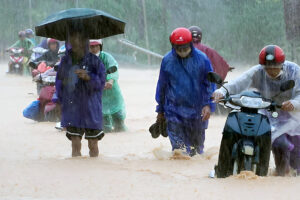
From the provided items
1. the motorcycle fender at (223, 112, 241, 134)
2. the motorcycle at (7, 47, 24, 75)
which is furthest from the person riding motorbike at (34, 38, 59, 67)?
the motorcycle at (7, 47, 24, 75)

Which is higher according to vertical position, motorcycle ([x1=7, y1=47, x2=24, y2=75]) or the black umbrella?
the black umbrella

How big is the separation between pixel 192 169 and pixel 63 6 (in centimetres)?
4389

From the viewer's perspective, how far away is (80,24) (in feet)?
28.9

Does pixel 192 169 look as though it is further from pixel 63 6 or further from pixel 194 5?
pixel 63 6

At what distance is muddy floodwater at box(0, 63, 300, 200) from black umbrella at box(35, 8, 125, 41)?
1.52 metres

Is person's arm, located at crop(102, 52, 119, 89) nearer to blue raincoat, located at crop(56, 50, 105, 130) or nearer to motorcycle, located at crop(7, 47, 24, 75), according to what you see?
blue raincoat, located at crop(56, 50, 105, 130)

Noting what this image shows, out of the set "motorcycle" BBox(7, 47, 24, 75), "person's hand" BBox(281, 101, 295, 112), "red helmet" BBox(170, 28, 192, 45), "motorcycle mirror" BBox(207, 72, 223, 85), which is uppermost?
"red helmet" BBox(170, 28, 192, 45)

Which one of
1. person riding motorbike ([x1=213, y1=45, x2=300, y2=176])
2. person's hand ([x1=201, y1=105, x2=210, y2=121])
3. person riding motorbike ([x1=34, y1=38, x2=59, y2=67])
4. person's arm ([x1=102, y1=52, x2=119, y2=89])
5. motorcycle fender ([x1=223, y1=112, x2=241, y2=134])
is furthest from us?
person riding motorbike ([x1=34, y1=38, x2=59, y2=67])

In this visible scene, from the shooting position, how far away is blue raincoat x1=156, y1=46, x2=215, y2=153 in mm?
8852

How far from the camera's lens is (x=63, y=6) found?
2010 inches

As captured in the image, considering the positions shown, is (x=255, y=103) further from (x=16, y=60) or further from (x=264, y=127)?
(x=16, y=60)

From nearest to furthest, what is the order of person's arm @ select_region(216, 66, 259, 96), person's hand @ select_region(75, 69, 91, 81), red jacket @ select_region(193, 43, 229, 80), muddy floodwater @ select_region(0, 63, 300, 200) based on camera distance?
muddy floodwater @ select_region(0, 63, 300, 200), person's arm @ select_region(216, 66, 259, 96), person's hand @ select_region(75, 69, 91, 81), red jacket @ select_region(193, 43, 229, 80)

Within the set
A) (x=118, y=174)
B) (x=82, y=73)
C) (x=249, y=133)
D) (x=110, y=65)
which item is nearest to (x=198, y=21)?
(x=110, y=65)

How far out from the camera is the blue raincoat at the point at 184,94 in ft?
29.0
